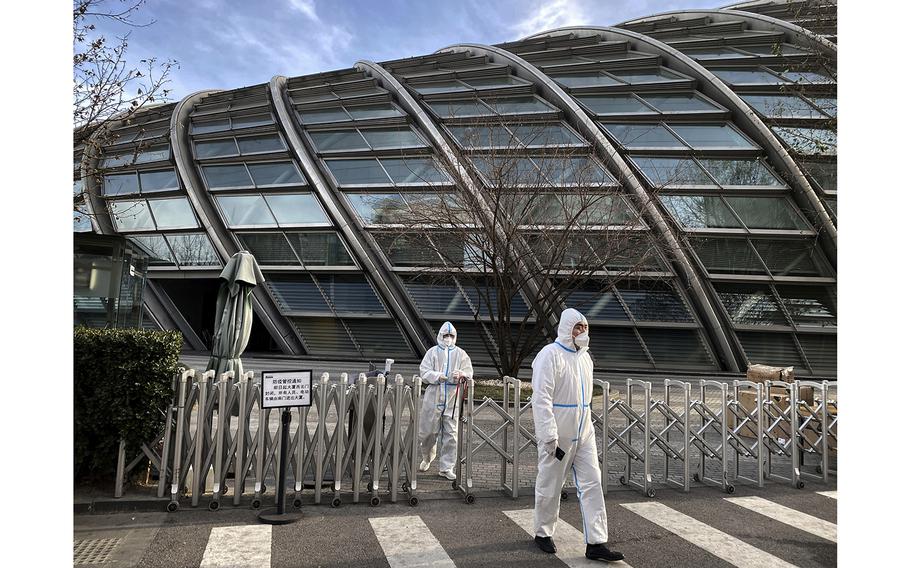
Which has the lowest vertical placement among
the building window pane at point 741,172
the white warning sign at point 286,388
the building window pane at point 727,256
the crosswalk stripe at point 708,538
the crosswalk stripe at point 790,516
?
the crosswalk stripe at point 790,516

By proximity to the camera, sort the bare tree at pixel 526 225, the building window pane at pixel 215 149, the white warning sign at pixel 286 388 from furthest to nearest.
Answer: the building window pane at pixel 215 149, the bare tree at pixel 526 225, the white warning sign at pixel 286 388

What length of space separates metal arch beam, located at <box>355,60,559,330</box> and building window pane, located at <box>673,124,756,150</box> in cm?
868

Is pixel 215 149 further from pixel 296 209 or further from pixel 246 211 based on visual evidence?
pixel 296 209

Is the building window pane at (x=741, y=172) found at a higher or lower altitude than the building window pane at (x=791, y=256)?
higher

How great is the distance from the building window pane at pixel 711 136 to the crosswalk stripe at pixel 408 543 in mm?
19710

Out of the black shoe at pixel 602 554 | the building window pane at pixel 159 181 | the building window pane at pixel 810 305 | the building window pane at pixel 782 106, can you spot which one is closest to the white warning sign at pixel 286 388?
the black shoe at pixel 602 554

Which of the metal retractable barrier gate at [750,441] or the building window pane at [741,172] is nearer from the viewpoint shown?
the metal retractable barrier gate at [750,441]

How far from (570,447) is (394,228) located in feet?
46.0

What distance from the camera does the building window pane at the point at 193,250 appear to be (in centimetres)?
2291

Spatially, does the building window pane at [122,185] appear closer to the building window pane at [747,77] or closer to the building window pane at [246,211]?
the building window pane at [246,211]

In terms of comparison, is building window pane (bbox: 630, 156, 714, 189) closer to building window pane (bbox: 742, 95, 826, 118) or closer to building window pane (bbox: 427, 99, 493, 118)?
building window pane (bbox: 742, 95, 826, 118)

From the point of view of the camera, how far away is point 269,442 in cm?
691

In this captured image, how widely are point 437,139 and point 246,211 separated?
8.69 m

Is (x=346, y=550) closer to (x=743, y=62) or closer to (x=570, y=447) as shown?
(x=570, y=447)
